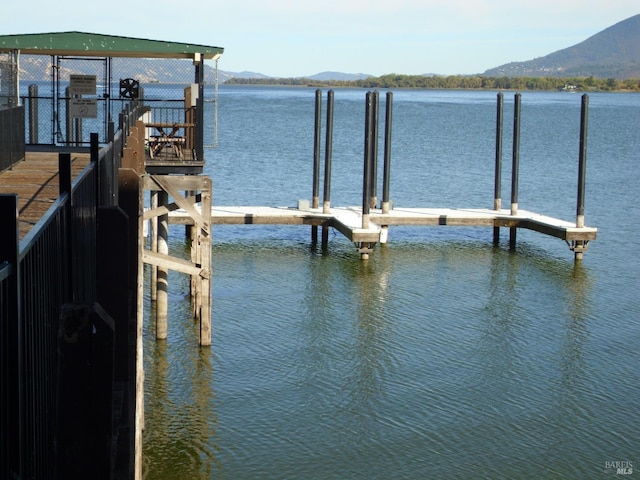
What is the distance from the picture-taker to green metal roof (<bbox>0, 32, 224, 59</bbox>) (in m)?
20.2

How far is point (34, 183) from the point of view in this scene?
12625mm

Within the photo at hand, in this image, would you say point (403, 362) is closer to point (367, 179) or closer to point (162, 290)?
point (162, 290)

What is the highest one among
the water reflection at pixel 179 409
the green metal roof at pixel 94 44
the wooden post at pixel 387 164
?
the green metal roof at pixel 94 44

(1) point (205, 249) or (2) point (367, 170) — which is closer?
(1) point (205, 249)

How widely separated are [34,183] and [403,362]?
25.0 ft

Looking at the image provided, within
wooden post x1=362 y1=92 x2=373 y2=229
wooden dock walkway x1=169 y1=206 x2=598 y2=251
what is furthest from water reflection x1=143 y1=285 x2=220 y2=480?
wooden dock walkway x1=169 y1=206 x2=598 y2=251

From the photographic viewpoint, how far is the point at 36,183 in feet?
41.4

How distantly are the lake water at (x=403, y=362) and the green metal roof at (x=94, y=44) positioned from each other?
4.96m

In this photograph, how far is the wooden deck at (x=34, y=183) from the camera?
933 centimetres

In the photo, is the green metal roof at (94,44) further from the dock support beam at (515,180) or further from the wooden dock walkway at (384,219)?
the dock support beam at (515,180)

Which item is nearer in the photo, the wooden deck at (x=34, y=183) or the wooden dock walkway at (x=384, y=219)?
the wooden deck at (x=34, y=183)

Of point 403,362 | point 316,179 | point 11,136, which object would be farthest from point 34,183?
point 316,179

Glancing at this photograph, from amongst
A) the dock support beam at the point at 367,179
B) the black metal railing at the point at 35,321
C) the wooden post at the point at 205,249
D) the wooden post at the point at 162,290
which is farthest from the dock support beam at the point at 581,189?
the black metal railing at the point at 35,321

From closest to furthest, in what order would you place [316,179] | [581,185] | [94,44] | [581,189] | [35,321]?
[35,321], [94,44], [581,189], [581,185], [316,179]
